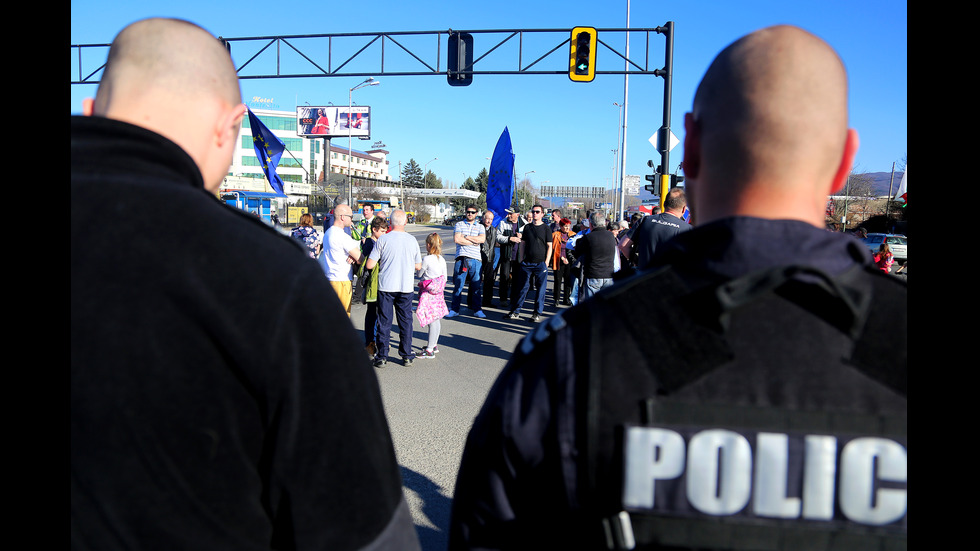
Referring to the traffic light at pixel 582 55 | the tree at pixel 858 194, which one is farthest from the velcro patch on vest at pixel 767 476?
the tree at pixel 858 194

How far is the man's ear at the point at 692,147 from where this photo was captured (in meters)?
1.32

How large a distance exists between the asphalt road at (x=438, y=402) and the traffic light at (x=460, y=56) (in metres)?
6.24

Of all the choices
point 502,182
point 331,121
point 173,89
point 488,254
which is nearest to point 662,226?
point 173,89

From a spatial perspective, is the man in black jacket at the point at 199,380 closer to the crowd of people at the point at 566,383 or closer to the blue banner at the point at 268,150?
the crowd of people at the point at 566,383

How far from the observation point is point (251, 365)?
114 centimetres

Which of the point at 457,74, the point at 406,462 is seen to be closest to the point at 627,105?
the point at 457,74

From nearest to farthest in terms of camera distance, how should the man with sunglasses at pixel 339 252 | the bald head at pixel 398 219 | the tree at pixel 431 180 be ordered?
the bald head at pixel 398 219 → the man with sunglasses at pixel 339 252 → the tree at pixel 431 180

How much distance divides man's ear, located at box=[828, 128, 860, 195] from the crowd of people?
4cm

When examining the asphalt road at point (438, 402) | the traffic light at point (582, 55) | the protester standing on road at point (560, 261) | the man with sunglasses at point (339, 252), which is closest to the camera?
the asphalt road at point (438, 402)

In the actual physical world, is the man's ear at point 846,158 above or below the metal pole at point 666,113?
below

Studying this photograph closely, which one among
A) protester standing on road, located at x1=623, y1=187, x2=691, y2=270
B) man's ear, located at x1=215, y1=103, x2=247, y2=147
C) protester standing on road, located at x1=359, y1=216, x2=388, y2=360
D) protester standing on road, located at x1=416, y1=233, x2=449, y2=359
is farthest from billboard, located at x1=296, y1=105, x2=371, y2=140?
man's ear, located at x1=215, y1=103, x2=247, y2=147

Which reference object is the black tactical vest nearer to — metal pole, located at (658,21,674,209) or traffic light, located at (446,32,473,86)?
metal pole, located at (658,21,674,209)

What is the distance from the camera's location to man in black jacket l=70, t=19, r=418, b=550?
1.12m
